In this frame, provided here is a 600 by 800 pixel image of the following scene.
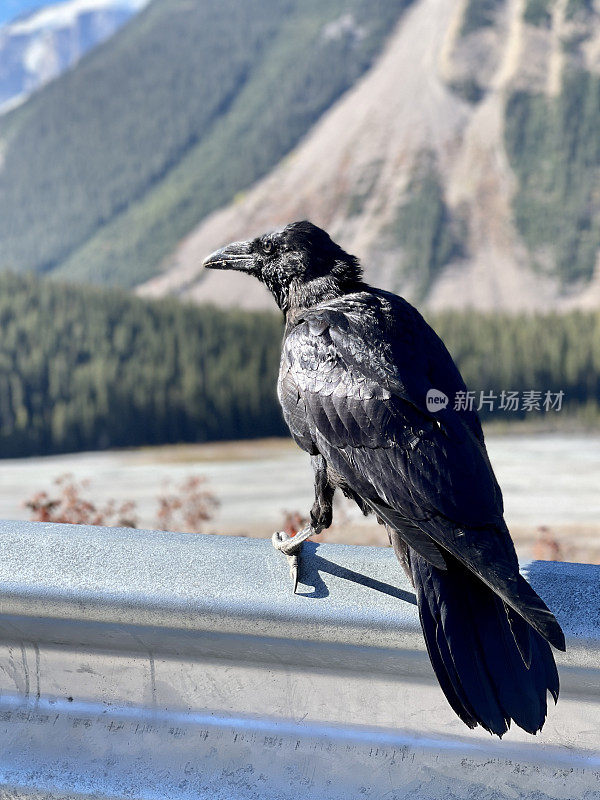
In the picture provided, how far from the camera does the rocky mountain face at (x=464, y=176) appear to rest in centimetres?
760

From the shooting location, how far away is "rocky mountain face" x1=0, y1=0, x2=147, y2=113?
1096cm

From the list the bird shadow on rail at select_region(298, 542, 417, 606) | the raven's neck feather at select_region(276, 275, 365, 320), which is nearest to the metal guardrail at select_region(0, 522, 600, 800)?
the bird shadow on rail at select_region(298, 542, 417, 606)

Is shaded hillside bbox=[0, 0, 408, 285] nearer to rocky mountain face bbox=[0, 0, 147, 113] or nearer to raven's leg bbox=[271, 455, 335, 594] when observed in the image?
rocky mountain face bbox=[0, 0, 147, 113]

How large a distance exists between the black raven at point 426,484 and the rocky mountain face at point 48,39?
30.9ft

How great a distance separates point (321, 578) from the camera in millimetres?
1766

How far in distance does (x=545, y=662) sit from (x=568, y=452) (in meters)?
5.13

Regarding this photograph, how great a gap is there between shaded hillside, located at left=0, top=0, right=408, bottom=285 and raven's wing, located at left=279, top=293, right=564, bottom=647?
6.74 meters

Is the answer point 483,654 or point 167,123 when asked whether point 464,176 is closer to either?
point 167,123

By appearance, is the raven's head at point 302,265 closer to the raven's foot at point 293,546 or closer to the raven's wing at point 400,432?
the raven's wing at point 400,432

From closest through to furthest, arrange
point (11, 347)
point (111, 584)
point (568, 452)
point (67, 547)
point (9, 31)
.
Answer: point (111, 584)
point (67, 547)
point (568, 452)
point (11, 347)
point (9, 31)

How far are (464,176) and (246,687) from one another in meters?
7.01

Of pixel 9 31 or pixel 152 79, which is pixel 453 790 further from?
pixel 9 31

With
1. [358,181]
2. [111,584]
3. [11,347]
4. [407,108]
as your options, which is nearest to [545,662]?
[111,584]

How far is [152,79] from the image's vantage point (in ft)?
30.2
